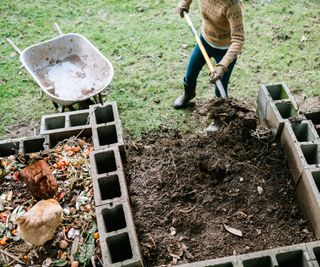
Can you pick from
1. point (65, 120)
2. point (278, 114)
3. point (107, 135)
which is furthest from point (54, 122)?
point (278, 114)

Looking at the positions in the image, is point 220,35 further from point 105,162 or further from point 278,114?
point 105,162

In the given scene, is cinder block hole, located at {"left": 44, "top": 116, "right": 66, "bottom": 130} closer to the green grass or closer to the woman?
the green grass

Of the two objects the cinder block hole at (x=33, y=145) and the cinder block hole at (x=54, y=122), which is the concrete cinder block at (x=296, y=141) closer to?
the cinder block hole at (x=54, y=122)

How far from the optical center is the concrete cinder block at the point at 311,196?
10.3 feet

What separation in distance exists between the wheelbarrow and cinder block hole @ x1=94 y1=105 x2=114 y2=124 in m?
0.83

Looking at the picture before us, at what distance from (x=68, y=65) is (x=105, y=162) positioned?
2.09 m

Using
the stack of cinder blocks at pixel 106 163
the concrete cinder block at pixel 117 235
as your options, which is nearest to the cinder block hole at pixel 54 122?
the stack of cinder blocks at pixel 106 163

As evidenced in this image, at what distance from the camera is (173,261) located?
317 cm

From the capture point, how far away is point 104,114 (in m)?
4.08

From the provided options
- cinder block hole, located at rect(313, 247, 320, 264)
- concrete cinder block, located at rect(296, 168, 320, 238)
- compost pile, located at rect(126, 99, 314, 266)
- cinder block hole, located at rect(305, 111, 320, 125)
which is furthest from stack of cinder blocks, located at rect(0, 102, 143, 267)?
cinder block hole, located at rect(305, 111, 320, 125)

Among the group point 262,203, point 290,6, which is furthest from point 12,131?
point 290,6

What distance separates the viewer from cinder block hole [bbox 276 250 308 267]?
289 cm

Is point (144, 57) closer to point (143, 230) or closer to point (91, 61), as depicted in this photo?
point (91, 61)

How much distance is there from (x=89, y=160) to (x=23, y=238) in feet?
3.39
